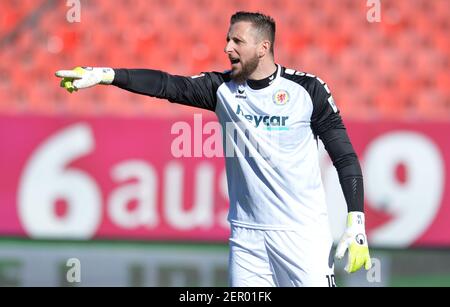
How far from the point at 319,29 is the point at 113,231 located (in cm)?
368

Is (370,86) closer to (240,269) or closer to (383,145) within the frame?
(383,145)

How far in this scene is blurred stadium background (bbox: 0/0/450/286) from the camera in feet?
30.5

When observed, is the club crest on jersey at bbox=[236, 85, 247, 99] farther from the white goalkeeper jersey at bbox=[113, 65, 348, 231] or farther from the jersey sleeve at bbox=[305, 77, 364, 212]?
the jersey sleeve at bbox=[305, 77, 364, 212]

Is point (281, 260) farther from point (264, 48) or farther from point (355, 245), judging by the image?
point (264, 48)

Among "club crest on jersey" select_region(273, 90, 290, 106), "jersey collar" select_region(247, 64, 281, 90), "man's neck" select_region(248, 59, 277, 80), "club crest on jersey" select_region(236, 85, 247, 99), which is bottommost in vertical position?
"club crest on jersey" select_region(273, 90, 290, 106)

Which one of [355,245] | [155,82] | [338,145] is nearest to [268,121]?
[338,145]

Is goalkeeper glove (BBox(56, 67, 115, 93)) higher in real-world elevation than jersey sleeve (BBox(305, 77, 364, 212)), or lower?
higher

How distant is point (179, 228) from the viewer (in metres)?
9.58

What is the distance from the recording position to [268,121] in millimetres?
4852

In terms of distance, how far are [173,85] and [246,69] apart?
0.44 m

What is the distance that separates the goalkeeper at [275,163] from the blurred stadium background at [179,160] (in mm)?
3520

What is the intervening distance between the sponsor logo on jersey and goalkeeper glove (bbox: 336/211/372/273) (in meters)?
0.64

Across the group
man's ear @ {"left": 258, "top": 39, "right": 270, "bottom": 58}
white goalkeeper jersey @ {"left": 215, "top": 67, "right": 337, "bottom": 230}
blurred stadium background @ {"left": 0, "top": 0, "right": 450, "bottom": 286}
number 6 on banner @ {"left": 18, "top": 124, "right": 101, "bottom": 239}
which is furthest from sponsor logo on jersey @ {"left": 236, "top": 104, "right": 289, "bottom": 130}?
number 6 on banner @ {"left": 18, "top": 124, "right": 101, "bottom": 239}

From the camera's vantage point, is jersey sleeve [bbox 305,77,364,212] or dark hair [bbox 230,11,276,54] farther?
dark hair [bbox 230,11,276,54]
